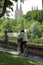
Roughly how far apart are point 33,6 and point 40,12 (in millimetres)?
36659

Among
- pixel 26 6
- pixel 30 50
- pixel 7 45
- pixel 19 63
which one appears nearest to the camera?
pixel 19 63

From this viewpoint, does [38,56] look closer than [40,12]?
Yes

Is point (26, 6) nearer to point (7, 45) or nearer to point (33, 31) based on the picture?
point (33, 31)

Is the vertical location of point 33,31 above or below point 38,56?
below

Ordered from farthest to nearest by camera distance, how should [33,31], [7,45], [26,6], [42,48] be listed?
[26,6], [33,31], [7,45], [42,48]

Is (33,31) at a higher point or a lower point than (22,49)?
lower

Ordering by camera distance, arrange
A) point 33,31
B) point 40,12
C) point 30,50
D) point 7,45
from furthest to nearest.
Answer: point 40,12, point 33,31, point 7,45, point 30,50

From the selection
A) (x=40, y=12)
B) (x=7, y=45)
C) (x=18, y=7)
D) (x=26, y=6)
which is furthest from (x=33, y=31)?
(x=18, y=7)

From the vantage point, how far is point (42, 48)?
48.0ft

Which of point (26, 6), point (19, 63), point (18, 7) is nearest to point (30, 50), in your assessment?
point (19, 63)

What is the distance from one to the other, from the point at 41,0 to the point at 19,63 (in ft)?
451

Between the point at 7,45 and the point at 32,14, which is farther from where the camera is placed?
the point at 32,14

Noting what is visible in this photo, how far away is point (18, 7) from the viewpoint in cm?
16925

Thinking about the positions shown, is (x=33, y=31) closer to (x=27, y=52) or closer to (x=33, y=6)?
(x=27, y=52)
